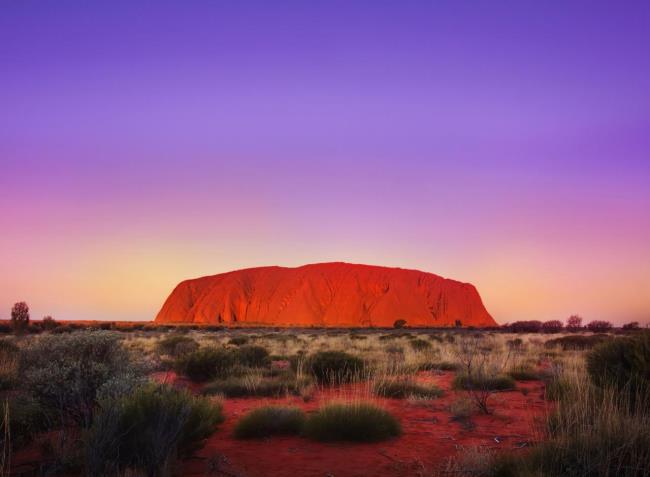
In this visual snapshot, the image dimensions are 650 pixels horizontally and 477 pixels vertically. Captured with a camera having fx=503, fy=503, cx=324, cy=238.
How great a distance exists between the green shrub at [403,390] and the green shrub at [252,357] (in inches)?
208

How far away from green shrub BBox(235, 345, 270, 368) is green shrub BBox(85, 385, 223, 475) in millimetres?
8314

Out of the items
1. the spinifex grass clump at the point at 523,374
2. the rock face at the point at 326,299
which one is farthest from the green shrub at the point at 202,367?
the rock face at the point at 326,299

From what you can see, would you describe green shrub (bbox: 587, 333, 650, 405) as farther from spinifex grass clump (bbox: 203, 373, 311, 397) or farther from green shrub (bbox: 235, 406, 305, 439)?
spinifex grass clump (bbox: 203, 373, 311, 397)

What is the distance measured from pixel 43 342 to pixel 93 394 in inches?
58.7

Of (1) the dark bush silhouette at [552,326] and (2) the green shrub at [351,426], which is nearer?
(2) the green shrub at [351,426]

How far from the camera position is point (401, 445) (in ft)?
19.7

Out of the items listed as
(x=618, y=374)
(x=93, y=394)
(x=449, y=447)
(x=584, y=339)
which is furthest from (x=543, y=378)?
(x=584, y=339)

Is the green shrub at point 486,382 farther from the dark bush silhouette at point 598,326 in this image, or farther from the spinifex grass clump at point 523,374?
the dark bush silhouette at point 598,326

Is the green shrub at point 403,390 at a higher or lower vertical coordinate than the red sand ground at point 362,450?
higher

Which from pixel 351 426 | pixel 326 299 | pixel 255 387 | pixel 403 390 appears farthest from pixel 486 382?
pixel 326 299

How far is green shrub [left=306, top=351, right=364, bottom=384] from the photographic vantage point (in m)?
11.4

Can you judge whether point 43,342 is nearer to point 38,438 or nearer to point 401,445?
point 38,438

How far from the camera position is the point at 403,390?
9.55m

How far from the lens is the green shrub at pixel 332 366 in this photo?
1136 cm
